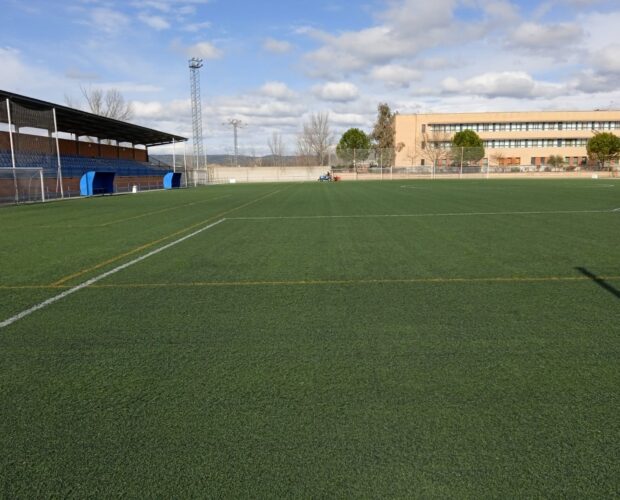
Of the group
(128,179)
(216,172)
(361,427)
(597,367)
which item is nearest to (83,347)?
(361,427)

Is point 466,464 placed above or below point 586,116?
below

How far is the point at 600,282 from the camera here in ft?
19.0

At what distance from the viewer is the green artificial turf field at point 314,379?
7.45 feet

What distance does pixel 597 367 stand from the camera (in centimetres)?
337

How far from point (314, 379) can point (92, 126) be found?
42.3 metres

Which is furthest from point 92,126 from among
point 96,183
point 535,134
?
point 535,134

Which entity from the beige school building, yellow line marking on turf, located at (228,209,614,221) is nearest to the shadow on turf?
yellow line marking on turf, located at (228,209,614,221)

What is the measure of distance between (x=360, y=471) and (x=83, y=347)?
269cm

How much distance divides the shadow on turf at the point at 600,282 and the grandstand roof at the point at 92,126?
26.6 metres

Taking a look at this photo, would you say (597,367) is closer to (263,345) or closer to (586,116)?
(263,345)

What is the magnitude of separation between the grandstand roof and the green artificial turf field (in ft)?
79.8

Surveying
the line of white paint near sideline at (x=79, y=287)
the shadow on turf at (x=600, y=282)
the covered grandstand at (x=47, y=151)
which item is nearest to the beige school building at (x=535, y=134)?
the covered grandstand at (x=47, y=151)

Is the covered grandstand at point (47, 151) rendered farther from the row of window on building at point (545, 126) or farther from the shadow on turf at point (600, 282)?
the row of window on building at point (545, 126)

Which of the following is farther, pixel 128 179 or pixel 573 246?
pixel 128 179
